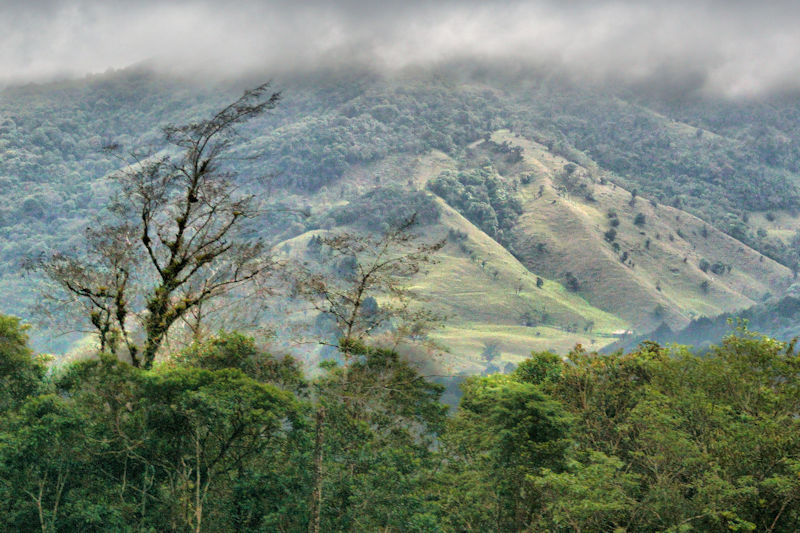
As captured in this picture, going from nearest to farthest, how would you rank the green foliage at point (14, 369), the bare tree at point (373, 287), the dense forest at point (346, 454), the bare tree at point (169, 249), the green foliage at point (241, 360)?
the dense forest at point (346, 454) < the bare tree at point (169, 249) < the green foliage at point (14, 369) < the green foliage at point (241, 360) < the bare tree at point (373, 287)

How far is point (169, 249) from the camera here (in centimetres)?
3456

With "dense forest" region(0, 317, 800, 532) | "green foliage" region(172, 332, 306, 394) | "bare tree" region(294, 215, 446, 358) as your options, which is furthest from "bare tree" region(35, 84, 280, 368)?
"bare tree" region(294, 215, 446, 358)

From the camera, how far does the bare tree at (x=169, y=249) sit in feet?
107

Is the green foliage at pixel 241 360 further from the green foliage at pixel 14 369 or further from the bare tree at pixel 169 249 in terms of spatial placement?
the green foliage at pixel 14 369

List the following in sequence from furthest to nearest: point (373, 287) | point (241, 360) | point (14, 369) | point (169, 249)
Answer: point (373, 287) < point (169, 249) < point (241, 360) < point (14, 369)

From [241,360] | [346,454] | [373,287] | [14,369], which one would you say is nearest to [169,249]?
[241,360]

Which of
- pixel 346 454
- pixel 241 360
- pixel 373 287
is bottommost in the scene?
pixel 346 454

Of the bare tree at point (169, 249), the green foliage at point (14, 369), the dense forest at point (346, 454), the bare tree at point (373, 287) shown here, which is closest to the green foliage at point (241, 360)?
the dense forest at point (346, 454)

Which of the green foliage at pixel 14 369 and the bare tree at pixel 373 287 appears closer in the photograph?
the green foliage at pixel 14 369

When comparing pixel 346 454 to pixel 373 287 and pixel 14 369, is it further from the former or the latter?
pixel 14 369

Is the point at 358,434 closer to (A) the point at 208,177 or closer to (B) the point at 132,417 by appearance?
(B) the point at 132,417

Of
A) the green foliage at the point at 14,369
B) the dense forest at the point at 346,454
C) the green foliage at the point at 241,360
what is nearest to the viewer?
the dense forest at the point at 346,454

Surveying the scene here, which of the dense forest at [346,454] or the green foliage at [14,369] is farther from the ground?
the green foliage at [14,369]

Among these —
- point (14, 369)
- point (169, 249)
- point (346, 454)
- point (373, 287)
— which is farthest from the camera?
point (373, 287)
